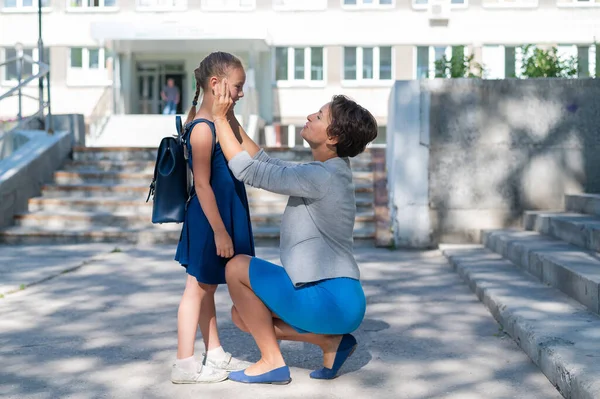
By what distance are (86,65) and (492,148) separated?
28378mm

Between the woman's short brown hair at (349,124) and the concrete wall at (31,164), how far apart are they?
7.29 metres

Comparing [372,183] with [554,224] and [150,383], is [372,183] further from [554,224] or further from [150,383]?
[150,383]

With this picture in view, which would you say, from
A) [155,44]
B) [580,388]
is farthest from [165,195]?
[155,44]

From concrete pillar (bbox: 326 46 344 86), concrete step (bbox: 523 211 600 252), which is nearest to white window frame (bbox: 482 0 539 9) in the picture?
concrete pillar (bbox: 326 46 344 86)

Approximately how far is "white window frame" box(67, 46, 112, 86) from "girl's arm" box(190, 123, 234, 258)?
105 ft

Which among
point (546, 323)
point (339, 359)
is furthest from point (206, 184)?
point (546, 323)

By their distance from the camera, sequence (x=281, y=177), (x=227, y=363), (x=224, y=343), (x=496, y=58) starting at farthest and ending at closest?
(x=496, y=58) → (x=224, y=343) → (x=227, y=363) → (x=281, y=177)

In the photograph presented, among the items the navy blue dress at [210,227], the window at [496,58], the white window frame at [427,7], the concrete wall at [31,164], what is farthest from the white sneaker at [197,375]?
the window at [496,58]

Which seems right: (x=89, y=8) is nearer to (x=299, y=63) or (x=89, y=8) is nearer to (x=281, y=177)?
(x=299, y=63)

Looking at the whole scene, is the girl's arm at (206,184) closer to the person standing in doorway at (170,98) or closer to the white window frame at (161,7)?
the person standing in doorway at (170,98)

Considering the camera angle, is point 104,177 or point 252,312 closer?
point 252,312

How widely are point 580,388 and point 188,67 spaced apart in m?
31.7

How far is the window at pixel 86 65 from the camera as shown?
3456 cm

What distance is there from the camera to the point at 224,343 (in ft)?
15.8
